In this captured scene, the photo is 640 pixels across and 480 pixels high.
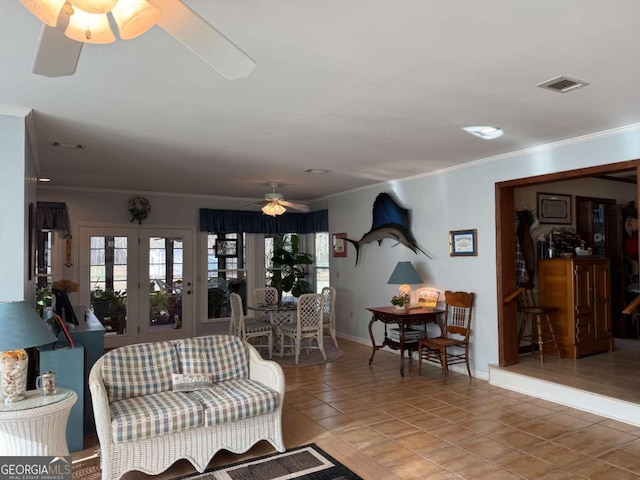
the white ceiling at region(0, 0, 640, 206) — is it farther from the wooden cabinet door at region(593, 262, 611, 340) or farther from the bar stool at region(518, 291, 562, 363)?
the wooden cabinet door at region(593, 262, 611, 340)

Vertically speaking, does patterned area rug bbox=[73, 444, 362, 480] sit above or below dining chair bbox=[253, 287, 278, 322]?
below

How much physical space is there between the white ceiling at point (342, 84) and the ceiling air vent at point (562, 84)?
0.06m

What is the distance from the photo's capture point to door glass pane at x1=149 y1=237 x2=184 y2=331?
7.34m

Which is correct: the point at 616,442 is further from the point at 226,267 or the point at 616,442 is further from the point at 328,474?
the point at 226,267

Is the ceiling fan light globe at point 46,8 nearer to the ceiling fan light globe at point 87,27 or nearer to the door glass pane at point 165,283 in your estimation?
the ceiling fan light globe at point 87,27

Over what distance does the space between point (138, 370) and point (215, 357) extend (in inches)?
22.5

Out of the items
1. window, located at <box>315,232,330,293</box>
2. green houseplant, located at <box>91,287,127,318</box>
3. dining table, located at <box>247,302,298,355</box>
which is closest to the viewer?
dining table, located at <box>247,302,298,355</box>

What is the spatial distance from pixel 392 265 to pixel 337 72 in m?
4.25

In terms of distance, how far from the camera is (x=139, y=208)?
7.10 m

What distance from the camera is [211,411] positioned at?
300cm

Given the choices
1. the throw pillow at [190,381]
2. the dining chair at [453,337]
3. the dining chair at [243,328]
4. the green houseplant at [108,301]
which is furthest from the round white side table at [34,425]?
the green houseplant at [108,301]

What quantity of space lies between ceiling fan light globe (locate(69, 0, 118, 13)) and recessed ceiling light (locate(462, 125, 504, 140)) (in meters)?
3.13

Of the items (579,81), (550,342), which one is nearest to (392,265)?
(550,342)

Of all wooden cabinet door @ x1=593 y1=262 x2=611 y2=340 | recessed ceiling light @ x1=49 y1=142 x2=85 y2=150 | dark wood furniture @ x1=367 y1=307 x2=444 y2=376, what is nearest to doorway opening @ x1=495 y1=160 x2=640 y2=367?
dark wood furniture @ x1=367 y1=307 x2=444 y2=376
